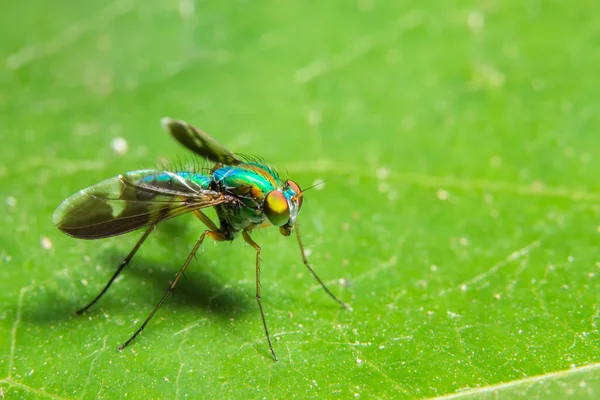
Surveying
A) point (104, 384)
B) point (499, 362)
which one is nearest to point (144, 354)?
point (104, 384)

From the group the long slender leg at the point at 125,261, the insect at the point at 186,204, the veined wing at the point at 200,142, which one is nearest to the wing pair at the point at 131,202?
the insect at the point at 186,204

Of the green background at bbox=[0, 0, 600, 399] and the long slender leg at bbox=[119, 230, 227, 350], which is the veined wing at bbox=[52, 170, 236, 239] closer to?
the long slender leg at bbox=[119, 230, 227, 350]

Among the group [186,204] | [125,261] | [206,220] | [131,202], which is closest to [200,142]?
[206,220]

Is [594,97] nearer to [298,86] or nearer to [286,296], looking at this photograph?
[298,86]

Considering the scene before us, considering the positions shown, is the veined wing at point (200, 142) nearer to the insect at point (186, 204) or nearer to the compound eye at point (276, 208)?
the insect at point (186, 204)

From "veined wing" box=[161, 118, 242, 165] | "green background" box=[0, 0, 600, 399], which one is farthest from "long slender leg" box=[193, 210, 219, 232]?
"veined wing" box=[161, 118, 242, 165]

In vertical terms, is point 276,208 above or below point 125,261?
above

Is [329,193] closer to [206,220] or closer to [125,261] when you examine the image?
[206,220]
